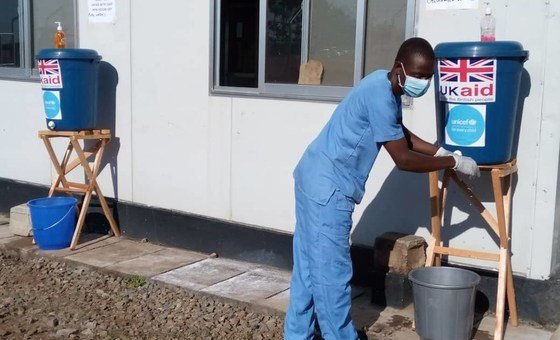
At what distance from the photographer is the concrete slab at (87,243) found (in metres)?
5.84

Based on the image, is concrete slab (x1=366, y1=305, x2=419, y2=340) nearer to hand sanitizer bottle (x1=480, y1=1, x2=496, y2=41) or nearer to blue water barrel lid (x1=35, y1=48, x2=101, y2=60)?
hand sanitizer bottle (x1=480, y1=1, x2=496, y2=41)

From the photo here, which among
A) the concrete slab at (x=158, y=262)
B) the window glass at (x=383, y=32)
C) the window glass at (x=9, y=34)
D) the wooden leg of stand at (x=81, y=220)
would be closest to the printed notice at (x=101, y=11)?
the window glass at (x=9, y=34)

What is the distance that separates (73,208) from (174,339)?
2.09 m

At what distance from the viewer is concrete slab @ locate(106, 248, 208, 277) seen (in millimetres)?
5359

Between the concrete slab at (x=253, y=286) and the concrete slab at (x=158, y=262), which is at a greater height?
the concrete slab at (x=253, y=286)

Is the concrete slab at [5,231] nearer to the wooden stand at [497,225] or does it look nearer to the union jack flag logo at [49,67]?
the union jack flag logo at [49,67]

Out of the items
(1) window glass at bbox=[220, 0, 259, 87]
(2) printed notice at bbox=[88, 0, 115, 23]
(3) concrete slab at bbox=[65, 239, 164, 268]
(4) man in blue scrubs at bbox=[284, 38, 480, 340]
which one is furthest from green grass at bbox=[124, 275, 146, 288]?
(2) printed notice at bbox=[88, 0, 115, 23]

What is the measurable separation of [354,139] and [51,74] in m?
3.17

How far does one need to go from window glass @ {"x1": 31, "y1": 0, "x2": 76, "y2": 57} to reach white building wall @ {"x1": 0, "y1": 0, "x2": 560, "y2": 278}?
0.21 meters

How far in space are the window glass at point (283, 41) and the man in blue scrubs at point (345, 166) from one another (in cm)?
163

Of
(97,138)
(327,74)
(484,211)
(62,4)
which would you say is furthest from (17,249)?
(484,211)

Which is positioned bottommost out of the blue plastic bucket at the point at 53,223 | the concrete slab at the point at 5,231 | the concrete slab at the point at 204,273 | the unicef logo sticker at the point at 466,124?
the concrete slab at the point at 5,231

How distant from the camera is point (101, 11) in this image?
244 inches

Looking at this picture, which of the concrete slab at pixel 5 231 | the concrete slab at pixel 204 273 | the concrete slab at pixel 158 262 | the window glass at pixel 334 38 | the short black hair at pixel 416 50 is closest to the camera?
the short black hair at pixel 416 50
